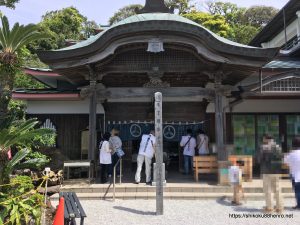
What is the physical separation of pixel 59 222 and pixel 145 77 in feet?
29.2

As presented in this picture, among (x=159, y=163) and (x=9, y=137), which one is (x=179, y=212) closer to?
(x=159, y=163)

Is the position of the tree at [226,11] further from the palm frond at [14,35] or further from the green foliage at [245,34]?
the palm frond at [14,35]

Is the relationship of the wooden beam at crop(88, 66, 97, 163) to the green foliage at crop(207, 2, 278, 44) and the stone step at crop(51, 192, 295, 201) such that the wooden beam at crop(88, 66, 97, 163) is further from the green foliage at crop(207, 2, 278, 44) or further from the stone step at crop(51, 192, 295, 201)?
the green foliage at crop(207, 2, 278, 44)

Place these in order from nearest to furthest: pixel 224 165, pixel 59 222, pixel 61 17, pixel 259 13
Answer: pixel 59 222 < pixel 224 165 < pixel 61 17 < pixel 259 13

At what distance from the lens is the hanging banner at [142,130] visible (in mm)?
14609

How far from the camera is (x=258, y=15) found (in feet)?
161

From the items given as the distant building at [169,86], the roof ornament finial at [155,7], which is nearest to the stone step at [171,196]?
the distant building at [169,86]

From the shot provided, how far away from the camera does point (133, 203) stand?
375 inches

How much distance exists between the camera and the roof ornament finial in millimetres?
13281

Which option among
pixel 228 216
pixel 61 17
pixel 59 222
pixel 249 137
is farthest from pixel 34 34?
pixel 61 17

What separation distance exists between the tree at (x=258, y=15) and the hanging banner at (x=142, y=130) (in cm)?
3852

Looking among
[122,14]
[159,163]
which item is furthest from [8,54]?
A: [122,14]

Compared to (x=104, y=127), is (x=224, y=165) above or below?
below

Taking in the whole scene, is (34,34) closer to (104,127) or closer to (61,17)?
(104,127)
